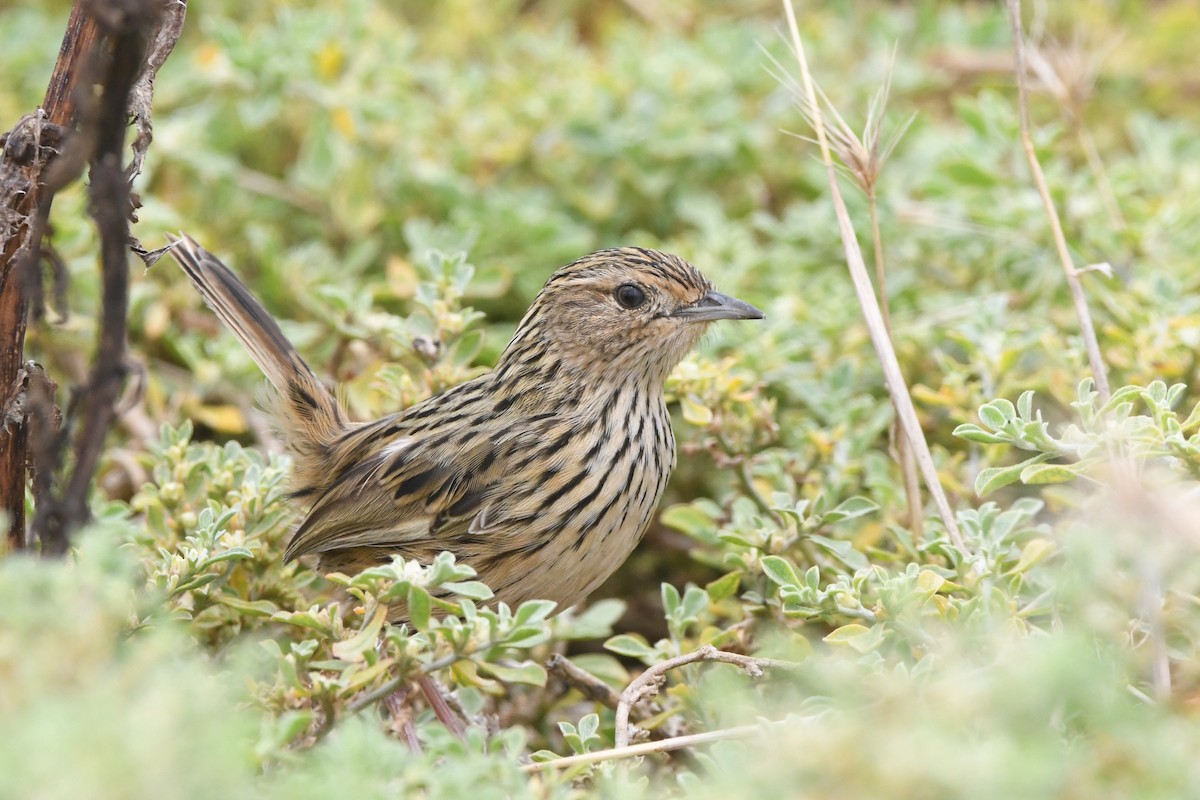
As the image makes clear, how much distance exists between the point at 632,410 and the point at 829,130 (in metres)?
0.99


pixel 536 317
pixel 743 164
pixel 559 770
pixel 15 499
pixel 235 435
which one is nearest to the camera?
pixel 559 770

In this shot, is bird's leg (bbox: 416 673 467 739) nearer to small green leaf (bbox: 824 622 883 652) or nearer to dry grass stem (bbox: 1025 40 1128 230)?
small green leaf (bbox: 824 622 883 652)

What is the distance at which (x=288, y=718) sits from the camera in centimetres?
227

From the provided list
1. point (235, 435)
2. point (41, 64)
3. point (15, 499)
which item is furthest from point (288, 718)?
point (41, 64)

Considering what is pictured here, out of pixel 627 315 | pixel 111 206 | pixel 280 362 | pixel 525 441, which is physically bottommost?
pixel 525 441

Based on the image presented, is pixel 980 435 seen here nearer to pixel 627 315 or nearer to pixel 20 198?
pixel 627 315

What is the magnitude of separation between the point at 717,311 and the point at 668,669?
46.1 inches

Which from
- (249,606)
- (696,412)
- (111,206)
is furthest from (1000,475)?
(111,206)

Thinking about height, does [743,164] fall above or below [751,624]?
above

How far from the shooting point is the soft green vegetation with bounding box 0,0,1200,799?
198cm

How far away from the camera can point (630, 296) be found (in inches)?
157

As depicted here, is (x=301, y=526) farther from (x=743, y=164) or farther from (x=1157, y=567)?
(x=743, y=164)

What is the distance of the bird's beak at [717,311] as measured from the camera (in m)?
3.94

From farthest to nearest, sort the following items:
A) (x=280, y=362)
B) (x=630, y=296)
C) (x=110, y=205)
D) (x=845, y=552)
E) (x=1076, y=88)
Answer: (x=1076, y=88)
(x=280, y=362)
(x=630, y=296)
(x=845, y=552)
(x=110, y=205)
